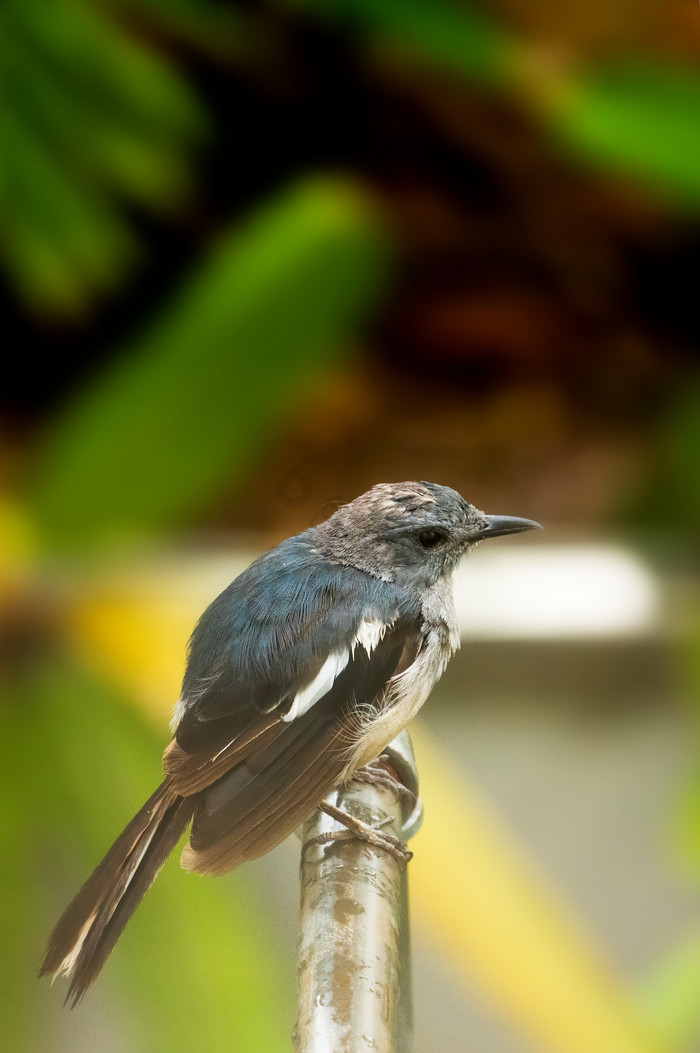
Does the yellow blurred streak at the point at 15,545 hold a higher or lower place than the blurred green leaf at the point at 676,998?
higher

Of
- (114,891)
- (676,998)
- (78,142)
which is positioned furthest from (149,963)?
(78,142)

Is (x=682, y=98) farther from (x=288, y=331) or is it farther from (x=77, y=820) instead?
(x=77, y=820)

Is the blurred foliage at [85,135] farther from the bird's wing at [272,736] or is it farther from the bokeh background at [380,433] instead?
the bird's wing at [272,736]

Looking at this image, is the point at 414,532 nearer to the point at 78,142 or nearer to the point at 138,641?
the point at 138,641

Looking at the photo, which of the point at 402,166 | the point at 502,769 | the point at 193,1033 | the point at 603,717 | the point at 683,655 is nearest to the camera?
the point at 193,1033

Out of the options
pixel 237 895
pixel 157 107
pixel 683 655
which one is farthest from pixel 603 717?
pixel 157 107

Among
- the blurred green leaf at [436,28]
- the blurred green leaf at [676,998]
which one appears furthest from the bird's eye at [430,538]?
the blurred green leaf at [436,28]
